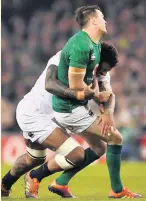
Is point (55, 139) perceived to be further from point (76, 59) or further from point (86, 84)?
point (76, 59)

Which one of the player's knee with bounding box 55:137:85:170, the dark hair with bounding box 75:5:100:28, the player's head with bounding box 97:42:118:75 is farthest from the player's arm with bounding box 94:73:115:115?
the dark hair with bounding box 75:5:100:28

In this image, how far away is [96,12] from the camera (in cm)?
838

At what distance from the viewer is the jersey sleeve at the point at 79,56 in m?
7.98

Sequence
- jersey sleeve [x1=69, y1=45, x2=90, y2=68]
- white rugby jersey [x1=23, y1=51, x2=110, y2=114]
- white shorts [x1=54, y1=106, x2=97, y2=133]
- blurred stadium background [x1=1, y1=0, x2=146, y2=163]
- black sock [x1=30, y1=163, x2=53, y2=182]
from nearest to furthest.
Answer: jersey sleeve [x1=69, y1=45, x2=90, y2=68] < white shorts [x1=54, y1=106, x2=97, y2=133] < white rugby jersey [x1=23, y1=51, x2=110, y2=114] < black sock [x1=30, y1=163, x2=53, y2=182] < blurred stadium background [x1=1, y1=0, x2=146, y2=163]

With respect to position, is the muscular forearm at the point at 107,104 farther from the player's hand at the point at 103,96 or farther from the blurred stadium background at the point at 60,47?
the blurred stadium background at the point at 60,47

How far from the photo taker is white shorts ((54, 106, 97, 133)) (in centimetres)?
862

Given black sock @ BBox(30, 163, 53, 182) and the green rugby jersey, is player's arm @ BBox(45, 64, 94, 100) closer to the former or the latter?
the green rugby jersey

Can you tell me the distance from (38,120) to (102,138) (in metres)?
0.76

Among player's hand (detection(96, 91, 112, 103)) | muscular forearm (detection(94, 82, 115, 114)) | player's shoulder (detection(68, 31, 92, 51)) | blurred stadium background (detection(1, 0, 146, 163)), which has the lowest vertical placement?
blurred stadium background (detection(1, 0, 146, 163))

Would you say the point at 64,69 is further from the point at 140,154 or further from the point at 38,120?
the point at 140,154

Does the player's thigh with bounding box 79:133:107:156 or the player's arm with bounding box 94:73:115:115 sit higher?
the player's arm with bounding box 94:73:115:115

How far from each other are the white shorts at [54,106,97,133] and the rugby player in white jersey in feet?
0.37

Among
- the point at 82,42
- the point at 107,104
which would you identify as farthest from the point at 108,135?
the point at 82,42

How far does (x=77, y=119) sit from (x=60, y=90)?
1.63 feet
